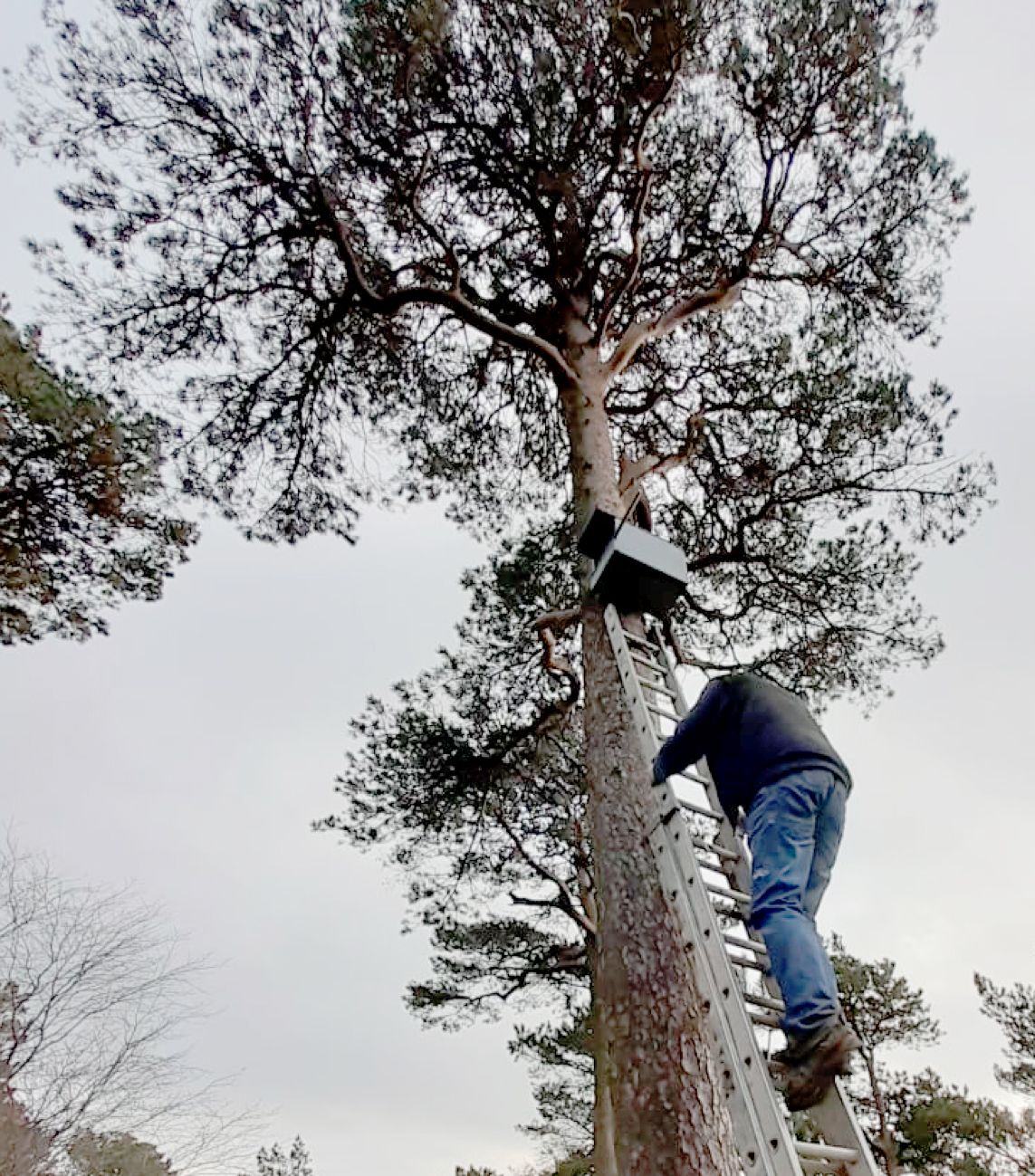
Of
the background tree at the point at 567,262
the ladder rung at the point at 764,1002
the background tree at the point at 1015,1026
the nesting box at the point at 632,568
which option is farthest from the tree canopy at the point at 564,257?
the background tree at the point at 1015,1026

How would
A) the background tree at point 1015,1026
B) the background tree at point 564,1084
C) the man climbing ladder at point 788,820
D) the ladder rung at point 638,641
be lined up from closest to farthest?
1. the man climbing ladder at point 788,820
2. the ladder rung at point 638,641
3. the background tree at point 564,1084
4. the background tree at point 1015,1026

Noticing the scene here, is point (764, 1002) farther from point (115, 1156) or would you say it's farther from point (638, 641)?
point (115, 1156)

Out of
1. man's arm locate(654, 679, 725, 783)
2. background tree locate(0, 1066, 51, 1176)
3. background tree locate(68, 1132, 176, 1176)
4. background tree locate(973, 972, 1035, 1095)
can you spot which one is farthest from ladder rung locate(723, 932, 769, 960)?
background tree locate(973, 972, 1035, 1095)

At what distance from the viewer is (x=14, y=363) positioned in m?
A: 4.85

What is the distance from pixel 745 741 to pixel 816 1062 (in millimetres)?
817

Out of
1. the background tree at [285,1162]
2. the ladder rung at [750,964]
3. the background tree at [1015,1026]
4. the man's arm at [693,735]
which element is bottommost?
the ladder rung at [750,964]

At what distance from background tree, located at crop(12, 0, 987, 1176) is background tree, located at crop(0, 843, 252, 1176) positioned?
3339mm

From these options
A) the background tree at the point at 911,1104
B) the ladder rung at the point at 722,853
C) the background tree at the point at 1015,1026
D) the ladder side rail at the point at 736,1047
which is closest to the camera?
the ladder side rail at the point at 736,1047

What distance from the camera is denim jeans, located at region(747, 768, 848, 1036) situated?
1.66m

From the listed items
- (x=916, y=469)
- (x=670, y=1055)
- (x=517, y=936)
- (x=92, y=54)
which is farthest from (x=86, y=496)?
(x=517, y=936)

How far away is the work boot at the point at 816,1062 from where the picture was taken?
63.1 inches

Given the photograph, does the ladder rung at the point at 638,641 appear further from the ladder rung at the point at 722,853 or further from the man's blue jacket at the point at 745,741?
the ladder rung at the point at 722,853

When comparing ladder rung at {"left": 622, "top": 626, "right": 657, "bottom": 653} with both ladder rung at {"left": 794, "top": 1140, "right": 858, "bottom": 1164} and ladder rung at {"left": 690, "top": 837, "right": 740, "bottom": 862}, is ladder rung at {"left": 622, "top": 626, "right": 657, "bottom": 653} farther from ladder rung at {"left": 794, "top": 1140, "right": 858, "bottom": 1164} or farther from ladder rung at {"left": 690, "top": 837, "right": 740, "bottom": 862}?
ladder rung at {"left": 794, "top": 1140, "right": 858, "bottom": 1164}

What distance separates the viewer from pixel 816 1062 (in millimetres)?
1618
